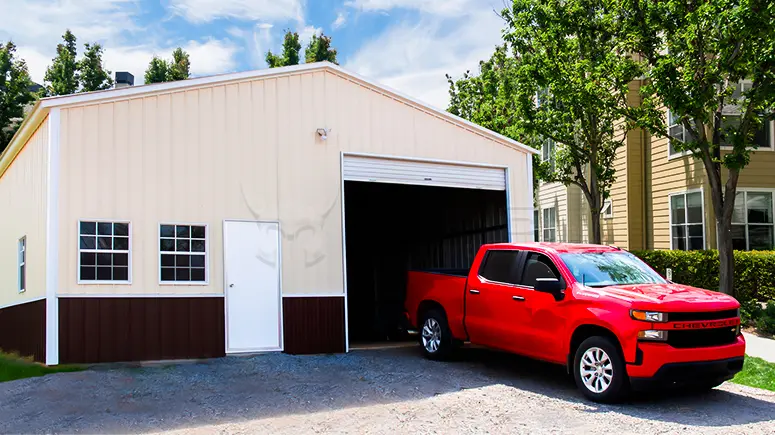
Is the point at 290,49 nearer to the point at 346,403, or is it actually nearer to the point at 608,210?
the point at 608,210

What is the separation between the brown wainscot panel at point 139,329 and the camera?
10602 millimetres

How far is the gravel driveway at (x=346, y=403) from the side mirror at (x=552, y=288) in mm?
1305

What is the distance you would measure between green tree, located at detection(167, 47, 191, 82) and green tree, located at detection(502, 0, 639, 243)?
54.0ft

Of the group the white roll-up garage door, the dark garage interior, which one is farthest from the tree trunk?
the white roll-up garage door

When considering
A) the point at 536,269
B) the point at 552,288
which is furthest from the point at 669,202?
the point at 552,288

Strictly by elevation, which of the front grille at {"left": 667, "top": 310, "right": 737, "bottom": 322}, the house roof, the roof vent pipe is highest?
the roof vent pipe

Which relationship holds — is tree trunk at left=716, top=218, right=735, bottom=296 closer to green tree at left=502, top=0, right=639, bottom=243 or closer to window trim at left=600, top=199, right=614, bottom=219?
green tree at left=502, top=0, right=639, bottom=243

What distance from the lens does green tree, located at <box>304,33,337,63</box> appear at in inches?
1195

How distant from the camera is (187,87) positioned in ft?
38.4

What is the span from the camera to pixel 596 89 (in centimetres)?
1602

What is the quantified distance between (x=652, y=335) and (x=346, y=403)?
3.77 meters

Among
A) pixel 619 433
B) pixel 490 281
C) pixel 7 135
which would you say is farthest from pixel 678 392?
pixel 7 135

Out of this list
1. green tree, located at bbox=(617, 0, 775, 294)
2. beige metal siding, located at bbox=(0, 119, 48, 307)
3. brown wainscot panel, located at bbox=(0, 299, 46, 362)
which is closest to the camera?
brown wainscot panel, located at bbox=(0, 299, 46, 362)

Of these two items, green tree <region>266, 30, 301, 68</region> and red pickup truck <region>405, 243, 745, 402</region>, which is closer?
red pickup truck <region>405, 243, 745, 402</region>
